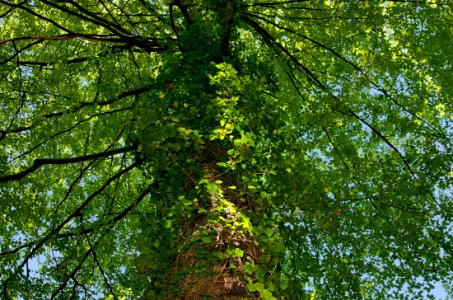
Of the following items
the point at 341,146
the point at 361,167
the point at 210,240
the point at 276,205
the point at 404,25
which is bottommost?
the point at 210,240

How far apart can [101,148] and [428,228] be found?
703 centimetres

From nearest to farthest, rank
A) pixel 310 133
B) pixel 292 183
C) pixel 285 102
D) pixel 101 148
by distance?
1. pixel 292 183
2. pixel 310 133
3. pixel 285 102
4. pixel 101 148

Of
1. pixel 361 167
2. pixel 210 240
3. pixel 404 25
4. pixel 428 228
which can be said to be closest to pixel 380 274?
pixel 428 228

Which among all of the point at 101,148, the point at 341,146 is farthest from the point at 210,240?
the point at 101,148

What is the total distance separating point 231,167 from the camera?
152 inches

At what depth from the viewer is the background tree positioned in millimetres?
3621

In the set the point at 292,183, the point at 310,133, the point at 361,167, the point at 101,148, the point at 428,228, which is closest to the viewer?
the point at 292,183

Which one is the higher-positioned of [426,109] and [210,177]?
[426,109]

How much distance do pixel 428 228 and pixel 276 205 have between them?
3.01m

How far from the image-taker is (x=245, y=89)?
182 inches

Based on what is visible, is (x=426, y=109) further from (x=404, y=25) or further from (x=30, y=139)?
(x=30, y=139)

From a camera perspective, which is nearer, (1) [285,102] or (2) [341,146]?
(2) [341,146]

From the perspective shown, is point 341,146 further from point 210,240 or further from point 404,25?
point 210,240

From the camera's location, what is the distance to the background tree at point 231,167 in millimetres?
3621
